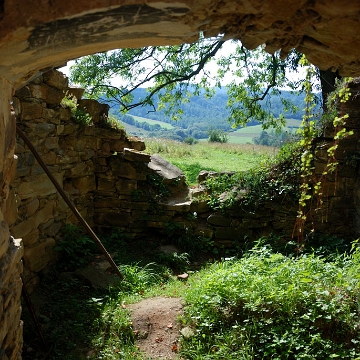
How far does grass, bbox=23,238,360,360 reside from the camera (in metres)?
3.43

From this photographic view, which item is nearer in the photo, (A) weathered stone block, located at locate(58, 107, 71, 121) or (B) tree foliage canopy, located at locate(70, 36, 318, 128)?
(A) weathered stone block, located at locate(58, 107, 71, 121)

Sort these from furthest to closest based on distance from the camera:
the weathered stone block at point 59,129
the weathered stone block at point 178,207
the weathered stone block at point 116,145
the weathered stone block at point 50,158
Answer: the weathered stone block at point 116,145, the weathered stone block at point 178,207, the weathered stone block at point 59,129, the weathered stone block at point 50,158

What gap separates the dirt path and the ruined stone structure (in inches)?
68.6

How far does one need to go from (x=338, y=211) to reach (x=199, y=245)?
239 centimetres

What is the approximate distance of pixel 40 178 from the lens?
191 inches

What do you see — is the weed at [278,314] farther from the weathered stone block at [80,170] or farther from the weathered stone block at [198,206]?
the weathered stone block at [80,170]

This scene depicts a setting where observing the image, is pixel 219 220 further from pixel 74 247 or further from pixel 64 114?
pixel 64 114

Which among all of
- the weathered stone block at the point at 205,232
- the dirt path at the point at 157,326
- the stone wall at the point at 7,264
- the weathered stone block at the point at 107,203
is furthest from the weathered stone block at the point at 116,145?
the stone wall at the point at 7,264

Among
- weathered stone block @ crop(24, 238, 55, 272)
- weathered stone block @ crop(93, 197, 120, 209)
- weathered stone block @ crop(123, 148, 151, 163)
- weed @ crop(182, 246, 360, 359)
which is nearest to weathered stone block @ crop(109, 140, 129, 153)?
weathered stone block @ crop(123, 148, 151, 163)

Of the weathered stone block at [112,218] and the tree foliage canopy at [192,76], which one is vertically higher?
the tree foliage canopy at [192,76]

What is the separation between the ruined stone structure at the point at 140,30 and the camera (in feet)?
5.65

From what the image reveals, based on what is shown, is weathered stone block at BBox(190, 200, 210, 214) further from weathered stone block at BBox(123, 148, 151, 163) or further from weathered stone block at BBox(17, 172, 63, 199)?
weathered stone block at BBox(17, 172, 63, 199)

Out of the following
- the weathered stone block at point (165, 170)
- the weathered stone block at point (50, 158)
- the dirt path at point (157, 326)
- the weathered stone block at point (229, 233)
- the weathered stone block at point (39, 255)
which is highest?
the weathered stone block at point (50, 158)

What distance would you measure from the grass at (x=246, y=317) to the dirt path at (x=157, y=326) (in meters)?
0.10
